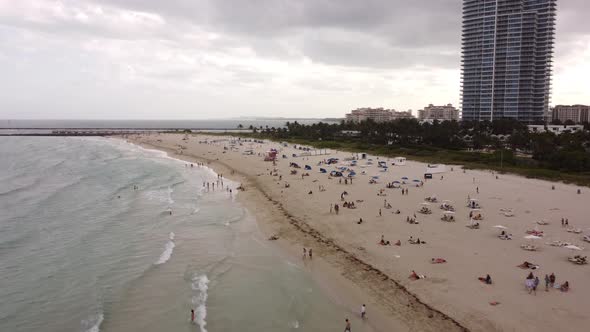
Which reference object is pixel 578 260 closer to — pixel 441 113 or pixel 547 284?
pixel 547 284

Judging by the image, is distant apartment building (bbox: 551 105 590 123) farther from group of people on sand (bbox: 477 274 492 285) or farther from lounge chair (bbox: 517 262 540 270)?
group of people on sand (bbox: 477 274 492 285)

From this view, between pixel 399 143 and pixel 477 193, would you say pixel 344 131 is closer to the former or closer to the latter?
pixel 399 143

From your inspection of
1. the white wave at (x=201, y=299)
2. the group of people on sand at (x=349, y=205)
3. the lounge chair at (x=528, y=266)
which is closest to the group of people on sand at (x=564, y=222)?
the lounge chair at (x=528, y=266)

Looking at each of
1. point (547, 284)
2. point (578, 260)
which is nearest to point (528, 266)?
point (547, 284)

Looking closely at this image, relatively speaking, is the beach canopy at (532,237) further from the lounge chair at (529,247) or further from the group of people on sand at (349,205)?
the group of people on sand at (349,205)

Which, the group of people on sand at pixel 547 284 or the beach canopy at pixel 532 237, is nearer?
the group of people on sand at pixel 547 284
